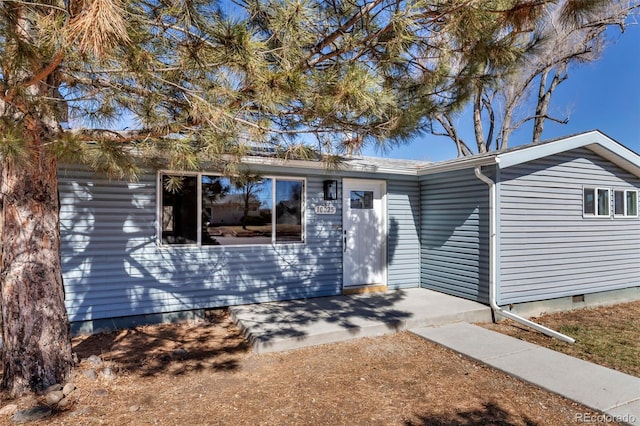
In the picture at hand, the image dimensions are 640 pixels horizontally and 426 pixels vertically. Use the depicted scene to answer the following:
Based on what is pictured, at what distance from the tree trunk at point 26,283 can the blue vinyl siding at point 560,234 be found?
5735mm

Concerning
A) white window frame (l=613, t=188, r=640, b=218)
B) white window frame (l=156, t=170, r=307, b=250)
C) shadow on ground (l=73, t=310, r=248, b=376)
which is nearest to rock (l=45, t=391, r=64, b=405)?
shadow on ground (l=73, t=310, r=248, b=376)

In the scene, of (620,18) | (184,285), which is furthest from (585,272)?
(620,18)

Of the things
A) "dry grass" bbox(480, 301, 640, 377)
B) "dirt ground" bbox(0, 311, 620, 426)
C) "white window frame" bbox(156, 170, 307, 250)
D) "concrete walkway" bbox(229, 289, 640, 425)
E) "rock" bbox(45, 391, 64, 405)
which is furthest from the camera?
"white window frame" bbox(156, 170, 307, 250)

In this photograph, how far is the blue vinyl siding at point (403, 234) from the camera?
684cm

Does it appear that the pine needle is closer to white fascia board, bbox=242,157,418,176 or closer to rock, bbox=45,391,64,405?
rock, bbox=45,391,64,405

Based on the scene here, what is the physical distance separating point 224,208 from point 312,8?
3510 millimetres

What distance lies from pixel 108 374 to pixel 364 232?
4524 millimetres

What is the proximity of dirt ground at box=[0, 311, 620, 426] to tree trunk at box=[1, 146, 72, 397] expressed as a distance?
0.23m

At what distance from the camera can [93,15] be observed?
1760mm

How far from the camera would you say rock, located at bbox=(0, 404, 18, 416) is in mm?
2751

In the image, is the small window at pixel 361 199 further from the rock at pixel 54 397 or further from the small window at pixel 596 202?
the rock at pixel 54 397

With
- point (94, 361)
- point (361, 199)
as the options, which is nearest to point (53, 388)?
point (94, 361)

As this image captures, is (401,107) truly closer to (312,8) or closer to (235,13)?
(312,8)

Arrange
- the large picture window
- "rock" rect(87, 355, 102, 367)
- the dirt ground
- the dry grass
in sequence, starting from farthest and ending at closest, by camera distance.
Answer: the large picture window → the dry grass → "rock" rect(87, 355, 102, 367) → the dirt ground
